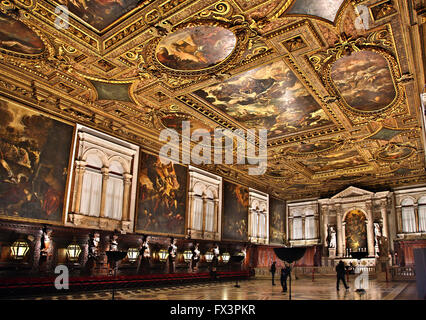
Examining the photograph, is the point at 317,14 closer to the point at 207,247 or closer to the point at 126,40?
the point at 126,40

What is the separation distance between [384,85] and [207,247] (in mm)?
12845

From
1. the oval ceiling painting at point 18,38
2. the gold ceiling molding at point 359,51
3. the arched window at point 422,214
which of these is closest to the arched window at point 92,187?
the oval ceiling painting at point 18,38

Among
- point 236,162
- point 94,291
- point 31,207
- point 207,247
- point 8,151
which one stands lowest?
point 94,291

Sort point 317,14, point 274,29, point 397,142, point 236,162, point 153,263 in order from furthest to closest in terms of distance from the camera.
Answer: point 236,162 < point 397,142 < point 153,263 < point 274,29 < point 317,14

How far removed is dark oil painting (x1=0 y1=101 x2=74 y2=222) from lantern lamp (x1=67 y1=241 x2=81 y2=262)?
1106 millimetres

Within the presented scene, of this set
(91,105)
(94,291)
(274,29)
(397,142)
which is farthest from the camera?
(397,142)

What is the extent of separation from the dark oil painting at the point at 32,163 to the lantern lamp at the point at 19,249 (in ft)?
2.97

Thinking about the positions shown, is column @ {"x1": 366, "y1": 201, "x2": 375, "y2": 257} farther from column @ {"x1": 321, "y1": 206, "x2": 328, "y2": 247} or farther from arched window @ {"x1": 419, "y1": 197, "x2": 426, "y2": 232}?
column @ {"x1": 321, "y1": 206, "x2": 328, "y2": 247}

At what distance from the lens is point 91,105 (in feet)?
45.3

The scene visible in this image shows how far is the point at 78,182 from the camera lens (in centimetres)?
1380

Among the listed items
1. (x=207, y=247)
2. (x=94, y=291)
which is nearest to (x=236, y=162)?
(x=207, y=247)

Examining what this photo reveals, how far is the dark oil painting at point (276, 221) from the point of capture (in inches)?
1116

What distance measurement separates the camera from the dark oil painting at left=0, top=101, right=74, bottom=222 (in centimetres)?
1155

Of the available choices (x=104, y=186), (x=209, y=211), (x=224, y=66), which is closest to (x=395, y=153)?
(x=209, y=211)
